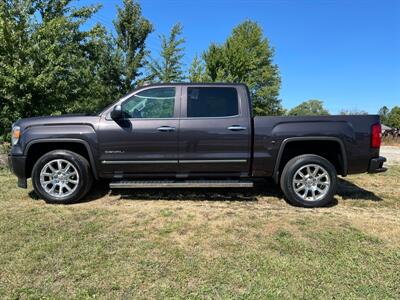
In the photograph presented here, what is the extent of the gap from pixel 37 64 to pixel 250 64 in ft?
72.0

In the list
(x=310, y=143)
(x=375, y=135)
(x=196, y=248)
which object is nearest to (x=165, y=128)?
(x=196, y=248)

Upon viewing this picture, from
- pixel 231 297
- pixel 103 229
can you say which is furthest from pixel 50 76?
pixel 231 297

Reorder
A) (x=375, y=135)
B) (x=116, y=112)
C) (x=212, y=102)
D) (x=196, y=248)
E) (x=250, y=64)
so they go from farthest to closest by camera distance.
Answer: (x=250, y=64) < (x=212, y=102) < (x=375, y=135) < (x=116, y=112) < (x=196, y=248)

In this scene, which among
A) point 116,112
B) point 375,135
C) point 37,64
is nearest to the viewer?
point 116,112

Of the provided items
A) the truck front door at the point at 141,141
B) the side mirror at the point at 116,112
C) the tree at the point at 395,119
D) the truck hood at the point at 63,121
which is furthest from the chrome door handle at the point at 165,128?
the tree at the point at 395,119

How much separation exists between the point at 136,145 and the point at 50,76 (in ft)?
19.1

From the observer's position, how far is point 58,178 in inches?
222

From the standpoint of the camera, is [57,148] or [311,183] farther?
[57,148]

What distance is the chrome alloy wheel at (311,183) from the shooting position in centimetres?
563

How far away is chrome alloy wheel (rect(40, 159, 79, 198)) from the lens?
5613mm

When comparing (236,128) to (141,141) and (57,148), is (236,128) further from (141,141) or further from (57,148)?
(57,148)

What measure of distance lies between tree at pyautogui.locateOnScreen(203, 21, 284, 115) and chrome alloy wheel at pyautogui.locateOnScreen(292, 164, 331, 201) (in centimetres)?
2330

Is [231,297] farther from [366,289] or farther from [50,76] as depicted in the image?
[50,76]

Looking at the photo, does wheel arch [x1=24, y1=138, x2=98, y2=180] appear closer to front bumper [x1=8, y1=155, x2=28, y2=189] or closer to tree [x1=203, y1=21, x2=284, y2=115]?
front bumper [x1=8, y1=155, x2=28, y2=189]
